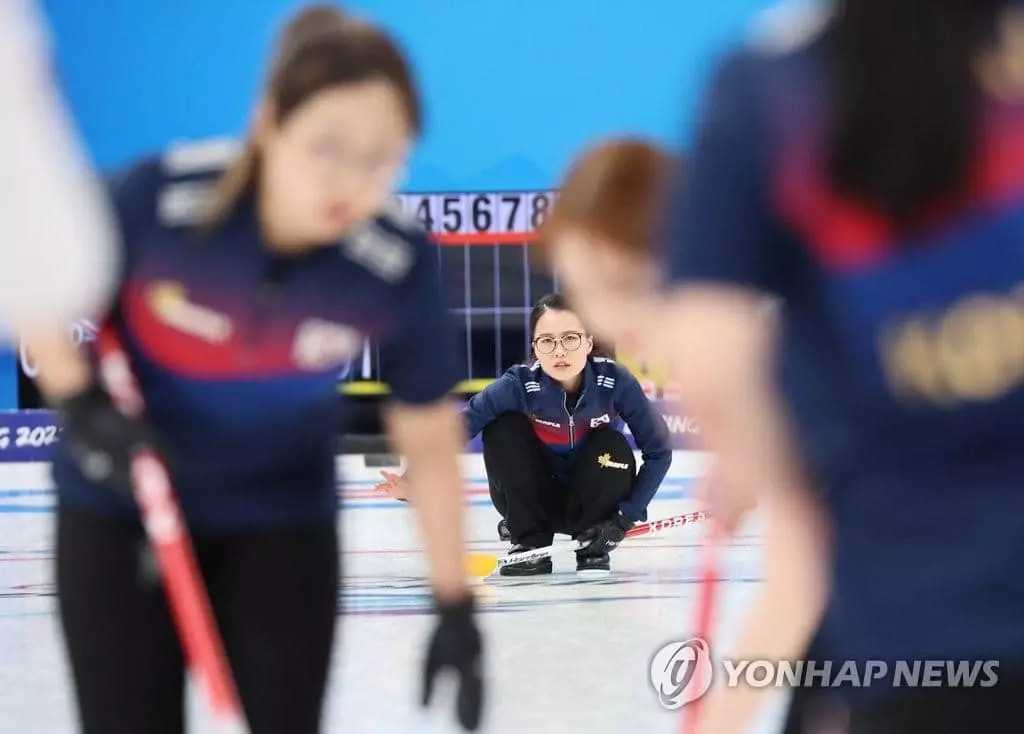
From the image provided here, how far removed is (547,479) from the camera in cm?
330

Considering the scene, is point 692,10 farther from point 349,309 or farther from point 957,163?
point 957,163

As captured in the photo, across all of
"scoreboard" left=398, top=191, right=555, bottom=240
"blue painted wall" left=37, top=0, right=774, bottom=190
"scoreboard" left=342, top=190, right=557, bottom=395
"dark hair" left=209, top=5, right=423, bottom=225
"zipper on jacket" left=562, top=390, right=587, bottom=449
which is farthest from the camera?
"scoreboard" left=342, top=190, right=557, bottom=395

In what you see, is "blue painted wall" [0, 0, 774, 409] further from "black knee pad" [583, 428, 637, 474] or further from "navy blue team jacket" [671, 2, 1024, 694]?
"navy blue team jacket" [671, 2, 1024, 694]

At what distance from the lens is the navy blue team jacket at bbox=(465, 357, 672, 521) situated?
319cm

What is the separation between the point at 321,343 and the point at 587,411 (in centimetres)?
212

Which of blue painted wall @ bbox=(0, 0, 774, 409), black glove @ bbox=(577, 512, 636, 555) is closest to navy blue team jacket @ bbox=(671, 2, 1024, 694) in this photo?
blue painted wall @ bbox=(0, 0, 774, 409)

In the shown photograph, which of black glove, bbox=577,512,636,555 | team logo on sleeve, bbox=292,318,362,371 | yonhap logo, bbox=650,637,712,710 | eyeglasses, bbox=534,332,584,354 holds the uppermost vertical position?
eyeglasses, bbox=534,332,584,354

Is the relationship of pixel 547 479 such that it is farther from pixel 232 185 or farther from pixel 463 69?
pixel 232 185

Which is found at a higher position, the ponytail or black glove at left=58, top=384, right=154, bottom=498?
the ponytail

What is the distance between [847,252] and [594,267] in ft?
2.11

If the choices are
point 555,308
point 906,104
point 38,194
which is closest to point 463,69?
point 555,308

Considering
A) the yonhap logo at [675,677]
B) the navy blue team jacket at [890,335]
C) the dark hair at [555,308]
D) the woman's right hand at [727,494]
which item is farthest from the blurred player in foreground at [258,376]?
the dark hair at [555,308]

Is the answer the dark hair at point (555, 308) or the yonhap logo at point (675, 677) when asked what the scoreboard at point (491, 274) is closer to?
the dark hair at point (555, 308)

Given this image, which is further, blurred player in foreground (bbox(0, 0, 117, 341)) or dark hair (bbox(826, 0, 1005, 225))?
blurred player in foreground (bbox(0, 0, 117, 341))
